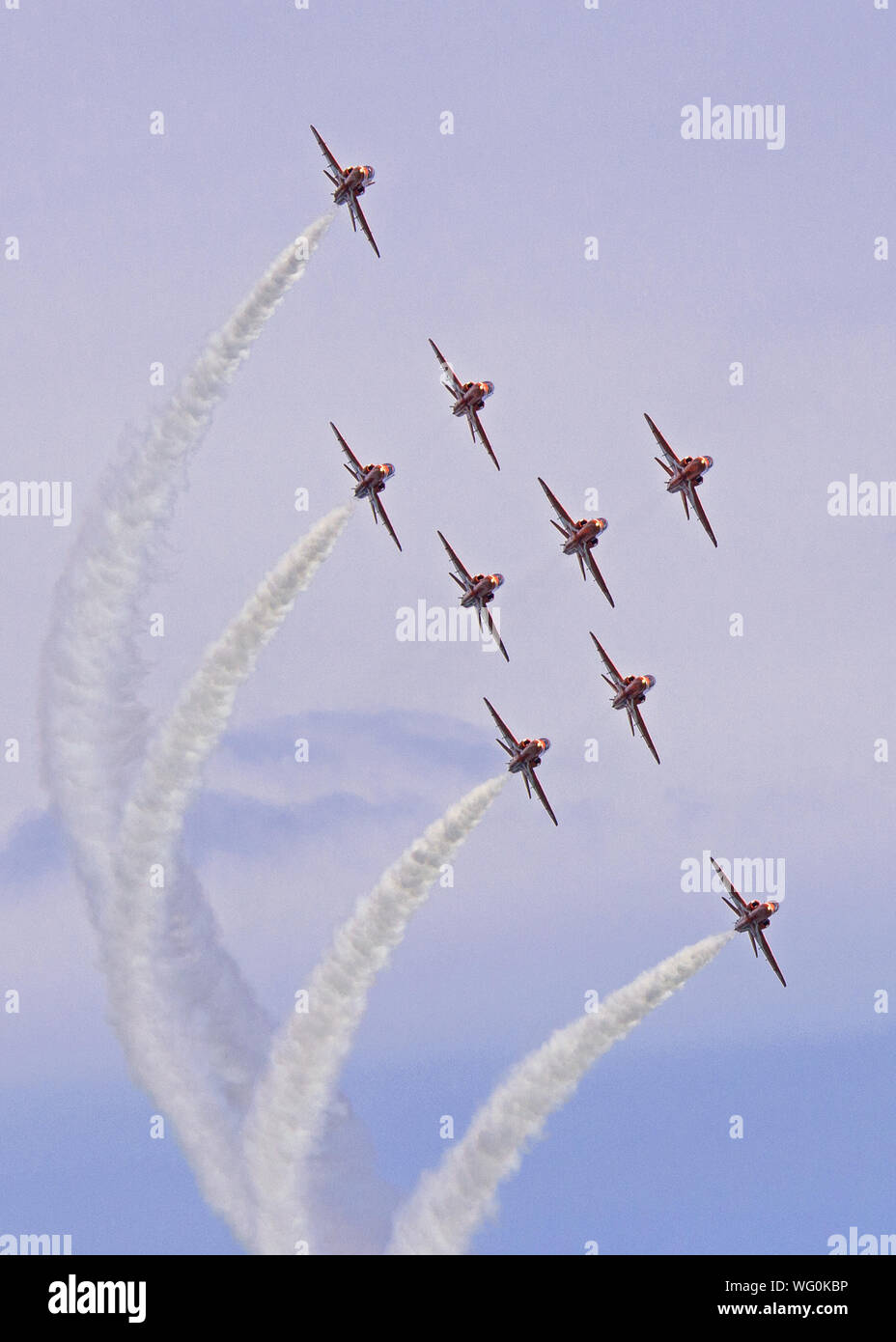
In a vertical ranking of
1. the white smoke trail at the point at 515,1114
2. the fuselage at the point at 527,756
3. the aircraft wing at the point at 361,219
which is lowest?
the white smoke trail at the point at 515,1114

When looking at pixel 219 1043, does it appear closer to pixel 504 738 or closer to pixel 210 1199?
pixel 210 1199

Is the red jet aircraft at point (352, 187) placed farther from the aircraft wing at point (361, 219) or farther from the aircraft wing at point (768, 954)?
the aircraft wing at point (768, 954)

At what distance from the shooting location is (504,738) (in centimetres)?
16250

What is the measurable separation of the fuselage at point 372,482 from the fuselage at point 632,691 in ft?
50.2

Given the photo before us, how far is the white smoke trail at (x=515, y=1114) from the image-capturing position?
158750 millimetres

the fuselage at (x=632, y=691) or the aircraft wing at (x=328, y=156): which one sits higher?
the aircraft wing at (x=328, y=156)

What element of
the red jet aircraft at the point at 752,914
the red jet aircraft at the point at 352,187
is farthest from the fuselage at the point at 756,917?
the red jet aircraft at the point at 352,187

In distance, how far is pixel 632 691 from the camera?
546ft

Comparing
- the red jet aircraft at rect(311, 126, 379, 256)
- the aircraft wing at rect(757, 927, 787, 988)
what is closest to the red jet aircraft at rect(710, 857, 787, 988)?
the aircraft wing at rect(757, 927, 787, 988)

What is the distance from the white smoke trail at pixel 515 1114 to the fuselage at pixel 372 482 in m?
27.1

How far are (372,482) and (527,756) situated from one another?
53.0 feet

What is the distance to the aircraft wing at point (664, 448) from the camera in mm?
168250

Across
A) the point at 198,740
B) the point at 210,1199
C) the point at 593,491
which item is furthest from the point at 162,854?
the point at 593,491

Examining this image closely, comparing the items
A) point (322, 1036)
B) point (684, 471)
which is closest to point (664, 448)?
point (684, 471)
